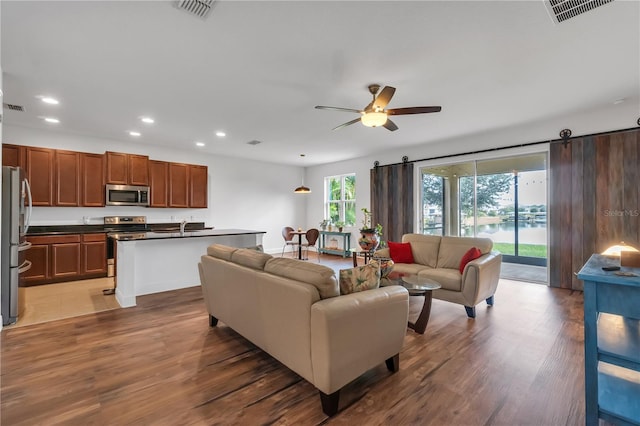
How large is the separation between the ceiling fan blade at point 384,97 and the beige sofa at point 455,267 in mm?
2007

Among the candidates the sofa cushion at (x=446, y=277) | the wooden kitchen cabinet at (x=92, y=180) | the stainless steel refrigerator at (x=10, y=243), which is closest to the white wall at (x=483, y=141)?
the sofa cushion at (x=446, y=277)

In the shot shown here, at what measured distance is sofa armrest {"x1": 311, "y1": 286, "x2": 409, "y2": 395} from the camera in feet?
5.61

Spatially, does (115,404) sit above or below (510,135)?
below

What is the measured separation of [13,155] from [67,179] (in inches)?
30.3

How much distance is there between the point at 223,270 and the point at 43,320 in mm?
2373

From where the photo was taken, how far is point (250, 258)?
245 centimetres

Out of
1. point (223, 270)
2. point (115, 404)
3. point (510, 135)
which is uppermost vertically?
point (510, 135)

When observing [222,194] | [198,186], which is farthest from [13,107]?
[222,194]

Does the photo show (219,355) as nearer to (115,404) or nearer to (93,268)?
(115,404)

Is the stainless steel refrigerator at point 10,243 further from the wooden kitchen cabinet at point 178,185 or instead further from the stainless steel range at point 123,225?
the wooden kitchen cabinet at point 178,185

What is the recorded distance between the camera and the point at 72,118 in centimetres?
448

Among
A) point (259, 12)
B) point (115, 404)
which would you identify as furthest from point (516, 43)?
point (115, 404)

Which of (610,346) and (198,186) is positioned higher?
(198,186)

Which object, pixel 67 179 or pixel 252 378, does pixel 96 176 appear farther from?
pixel 252 378
